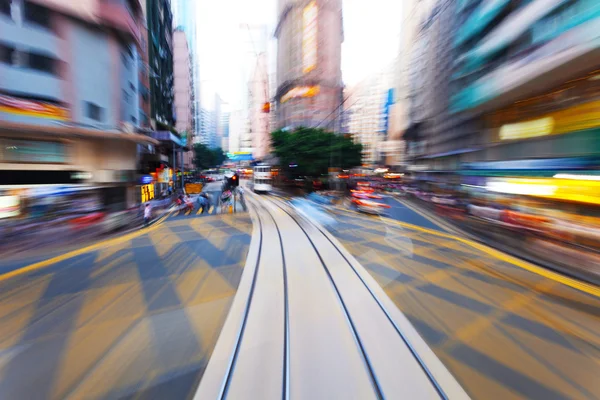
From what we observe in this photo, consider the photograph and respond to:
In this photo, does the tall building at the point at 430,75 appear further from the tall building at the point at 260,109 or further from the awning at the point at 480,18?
the tall building at the point at 260,109

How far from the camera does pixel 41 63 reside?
4.15 meters

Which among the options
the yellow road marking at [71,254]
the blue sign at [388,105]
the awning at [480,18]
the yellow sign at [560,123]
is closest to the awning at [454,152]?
the yellow sign at [560,123]

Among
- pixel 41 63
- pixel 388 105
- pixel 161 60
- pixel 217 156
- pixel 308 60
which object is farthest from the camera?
pixel 217 156

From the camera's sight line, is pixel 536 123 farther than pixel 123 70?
Yes

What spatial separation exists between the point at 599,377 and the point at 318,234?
212 inches

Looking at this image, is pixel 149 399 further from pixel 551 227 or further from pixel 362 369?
pixel 551 227

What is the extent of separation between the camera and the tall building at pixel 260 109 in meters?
51.5

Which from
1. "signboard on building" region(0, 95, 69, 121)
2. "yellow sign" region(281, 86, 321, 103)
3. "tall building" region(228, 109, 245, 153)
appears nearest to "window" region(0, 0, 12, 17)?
"signboard on building" region(0, 95, 69, 121)

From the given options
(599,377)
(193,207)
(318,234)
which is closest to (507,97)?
(318,234)

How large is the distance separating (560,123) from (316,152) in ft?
42.3

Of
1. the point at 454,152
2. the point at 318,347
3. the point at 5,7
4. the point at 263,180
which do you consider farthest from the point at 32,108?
the point at 454,152

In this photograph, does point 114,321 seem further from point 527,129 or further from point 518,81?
point 518,81

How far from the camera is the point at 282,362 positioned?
7.36ft

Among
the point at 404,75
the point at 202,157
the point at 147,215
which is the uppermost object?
the point at 404,75
